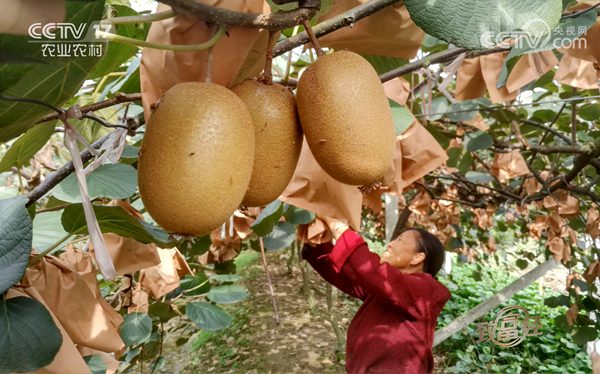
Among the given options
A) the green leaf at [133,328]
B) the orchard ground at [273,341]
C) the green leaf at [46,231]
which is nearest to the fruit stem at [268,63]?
the green leaf at [46,231]

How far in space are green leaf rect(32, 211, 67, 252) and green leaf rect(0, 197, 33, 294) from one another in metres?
0.31

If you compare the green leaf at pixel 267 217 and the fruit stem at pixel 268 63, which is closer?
the fruit stem at pixel 268 63

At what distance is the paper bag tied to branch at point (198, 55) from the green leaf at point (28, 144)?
304mm

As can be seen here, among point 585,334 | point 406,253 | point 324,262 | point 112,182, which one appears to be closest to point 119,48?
point 112,182

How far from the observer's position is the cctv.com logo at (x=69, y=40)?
15.0 inches

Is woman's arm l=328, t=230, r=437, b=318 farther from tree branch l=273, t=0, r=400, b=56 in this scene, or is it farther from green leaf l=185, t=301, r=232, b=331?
tree branch l=273, t=0, r=400, b=56

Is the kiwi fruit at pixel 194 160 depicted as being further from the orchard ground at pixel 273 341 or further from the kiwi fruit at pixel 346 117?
the orchard ground at pixel 273 341

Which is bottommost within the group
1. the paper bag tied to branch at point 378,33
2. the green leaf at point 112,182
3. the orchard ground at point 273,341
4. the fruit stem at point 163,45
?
the orchard ground at point 273,341

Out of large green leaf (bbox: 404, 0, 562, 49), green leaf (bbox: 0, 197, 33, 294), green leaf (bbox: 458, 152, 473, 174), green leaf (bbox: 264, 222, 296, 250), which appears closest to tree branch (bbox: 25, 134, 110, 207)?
green leaf (bbox: 0, 197, 33, 294)

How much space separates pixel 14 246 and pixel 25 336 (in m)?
0.14

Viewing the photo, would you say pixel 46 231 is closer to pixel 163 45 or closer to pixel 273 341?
pixel 163 45

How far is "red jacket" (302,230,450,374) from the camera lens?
2098 millimetres

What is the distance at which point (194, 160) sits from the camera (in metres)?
0.40

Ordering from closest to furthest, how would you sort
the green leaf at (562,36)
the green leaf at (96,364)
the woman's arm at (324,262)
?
the green leaf at (562,36) → the green leaf at (96,364) → the woman's arm at (324,262)
